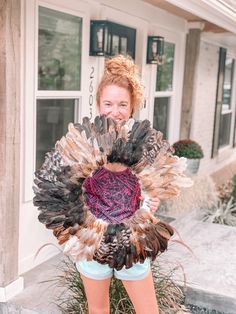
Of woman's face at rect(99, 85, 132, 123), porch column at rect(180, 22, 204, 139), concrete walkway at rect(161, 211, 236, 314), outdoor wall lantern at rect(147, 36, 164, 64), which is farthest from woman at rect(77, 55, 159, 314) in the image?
porch column at rect(180, 22, 204, 139)

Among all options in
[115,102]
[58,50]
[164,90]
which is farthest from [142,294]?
[164,90]

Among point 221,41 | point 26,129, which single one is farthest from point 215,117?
point 26,129

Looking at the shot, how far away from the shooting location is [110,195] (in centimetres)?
187

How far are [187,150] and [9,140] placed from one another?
326 cm

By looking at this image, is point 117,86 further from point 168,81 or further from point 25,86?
point 168,81

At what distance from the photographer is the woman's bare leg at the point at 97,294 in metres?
1.94

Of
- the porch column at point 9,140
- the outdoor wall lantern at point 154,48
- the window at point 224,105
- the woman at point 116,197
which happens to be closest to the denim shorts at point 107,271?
the woman at point 116,197

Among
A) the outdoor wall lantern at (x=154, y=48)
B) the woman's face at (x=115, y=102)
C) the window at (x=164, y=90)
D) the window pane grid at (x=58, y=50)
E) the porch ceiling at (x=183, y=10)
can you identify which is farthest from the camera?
the window at (x=164, y=90)

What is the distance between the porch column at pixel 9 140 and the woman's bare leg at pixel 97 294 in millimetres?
847

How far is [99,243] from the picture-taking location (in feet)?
6.02

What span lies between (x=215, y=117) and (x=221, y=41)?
120 cm

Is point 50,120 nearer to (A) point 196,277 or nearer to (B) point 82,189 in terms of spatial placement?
(A) point 196,277

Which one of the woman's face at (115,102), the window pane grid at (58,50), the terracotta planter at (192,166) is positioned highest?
the window pane grid at (58,50)

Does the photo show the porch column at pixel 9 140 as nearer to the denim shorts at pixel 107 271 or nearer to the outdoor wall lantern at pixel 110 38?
the denim shorts at pixel 107 271
